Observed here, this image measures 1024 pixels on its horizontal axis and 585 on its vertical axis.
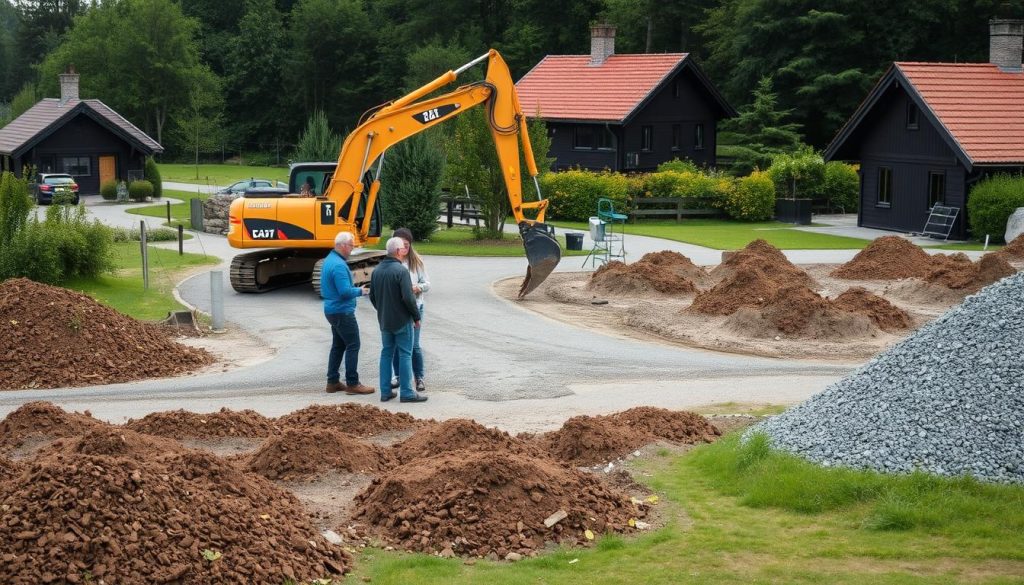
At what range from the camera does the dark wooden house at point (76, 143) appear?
55.5m

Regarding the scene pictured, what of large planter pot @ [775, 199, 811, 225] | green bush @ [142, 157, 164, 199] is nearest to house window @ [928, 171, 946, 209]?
large planter pot @ [775, 199, 811, 225]

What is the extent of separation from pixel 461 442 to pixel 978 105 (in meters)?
31.1

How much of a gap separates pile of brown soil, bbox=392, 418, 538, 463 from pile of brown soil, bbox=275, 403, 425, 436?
65.9 inches

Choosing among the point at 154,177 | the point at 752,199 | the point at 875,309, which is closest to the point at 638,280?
the point at 875,309

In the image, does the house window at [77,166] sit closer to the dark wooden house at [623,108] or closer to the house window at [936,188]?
the dark wooden house at [623,108]

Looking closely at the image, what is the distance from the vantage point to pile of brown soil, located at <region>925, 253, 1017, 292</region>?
79.2 feet

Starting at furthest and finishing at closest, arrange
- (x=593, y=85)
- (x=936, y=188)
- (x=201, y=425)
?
1. (x=593, y=85)
2. (x=936, y=188)
3. (x=201, y=425)

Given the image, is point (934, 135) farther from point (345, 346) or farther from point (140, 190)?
point (140, 190)

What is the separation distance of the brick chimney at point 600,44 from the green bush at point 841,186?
11625 millimetres

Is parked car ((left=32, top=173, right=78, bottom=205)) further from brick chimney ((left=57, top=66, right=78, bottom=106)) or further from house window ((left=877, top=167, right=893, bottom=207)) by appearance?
house window ((left=877, top=167, right=893, bottom=207))

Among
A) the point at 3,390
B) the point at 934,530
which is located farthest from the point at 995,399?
the point at 3,390

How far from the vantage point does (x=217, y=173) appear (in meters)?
75.5

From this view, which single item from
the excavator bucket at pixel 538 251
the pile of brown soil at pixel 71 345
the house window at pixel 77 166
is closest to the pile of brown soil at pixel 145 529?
the pile of brown soil at pixel 71 345

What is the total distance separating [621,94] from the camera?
5175cm
